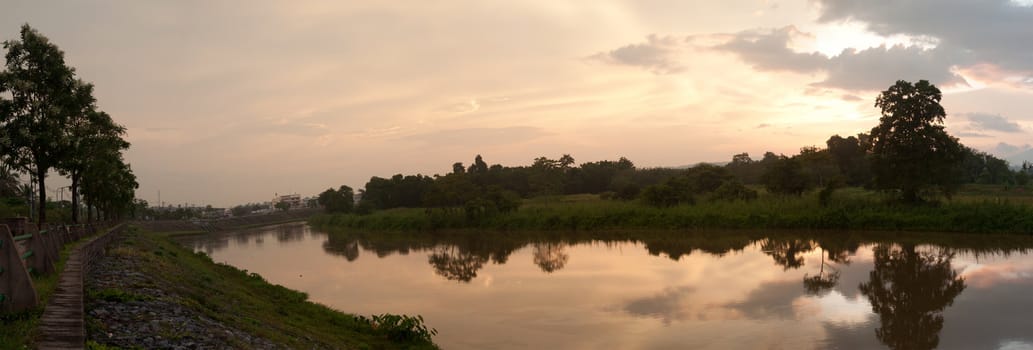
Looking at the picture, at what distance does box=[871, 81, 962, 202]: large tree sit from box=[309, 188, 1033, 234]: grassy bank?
4.66 ft

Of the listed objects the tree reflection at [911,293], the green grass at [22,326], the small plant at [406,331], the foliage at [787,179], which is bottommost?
the tree reflection at [911,293]

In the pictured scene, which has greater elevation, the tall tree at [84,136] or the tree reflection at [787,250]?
the tall tree at [84,136]

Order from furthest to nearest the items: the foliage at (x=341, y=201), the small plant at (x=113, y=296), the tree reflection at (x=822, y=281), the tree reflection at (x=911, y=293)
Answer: the foliage at (x=341, y=201)
the tree reflection at (x=822, y=281)
the tree reflection at (x=911, y=293)
the small plant at (x=113, y=296)

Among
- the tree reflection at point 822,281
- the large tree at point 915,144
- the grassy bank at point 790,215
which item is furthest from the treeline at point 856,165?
the tree reflection at point 822,281

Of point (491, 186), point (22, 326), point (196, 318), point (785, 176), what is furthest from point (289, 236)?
point (22, 326)

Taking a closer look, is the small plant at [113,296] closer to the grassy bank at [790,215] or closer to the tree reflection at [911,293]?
the tree reflection at [911,293]

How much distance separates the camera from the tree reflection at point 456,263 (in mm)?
26052

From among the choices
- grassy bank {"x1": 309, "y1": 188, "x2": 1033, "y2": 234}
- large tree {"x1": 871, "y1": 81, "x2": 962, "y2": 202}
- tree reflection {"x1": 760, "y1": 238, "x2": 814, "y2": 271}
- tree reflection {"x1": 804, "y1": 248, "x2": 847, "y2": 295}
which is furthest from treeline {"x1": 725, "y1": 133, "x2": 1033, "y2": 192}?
tree reflection {"x1": 804, "y1": 248, "x2": 847, "y2": 295}

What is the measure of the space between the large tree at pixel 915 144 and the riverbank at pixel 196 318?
3337 centimetres

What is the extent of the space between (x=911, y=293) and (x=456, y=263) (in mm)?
19731

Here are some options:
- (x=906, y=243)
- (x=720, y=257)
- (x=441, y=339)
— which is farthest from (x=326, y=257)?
(x=906, y=243)

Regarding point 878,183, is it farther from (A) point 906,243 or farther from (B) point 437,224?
(B) point 437,224

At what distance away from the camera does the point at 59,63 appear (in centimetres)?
2028

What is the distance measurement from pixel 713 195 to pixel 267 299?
3695cm
